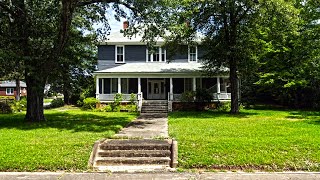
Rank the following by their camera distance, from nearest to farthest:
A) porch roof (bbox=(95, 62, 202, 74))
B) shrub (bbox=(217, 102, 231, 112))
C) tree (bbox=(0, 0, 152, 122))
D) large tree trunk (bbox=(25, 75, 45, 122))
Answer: tree (bbox=(0, 0, 152, 122)) < large tree trunk (bbox=(25, 75, 45, 122)) < shrub (bbox=(217, 102, 231, 112)) < porch roof (bbox=(95, 62, 202, 74))

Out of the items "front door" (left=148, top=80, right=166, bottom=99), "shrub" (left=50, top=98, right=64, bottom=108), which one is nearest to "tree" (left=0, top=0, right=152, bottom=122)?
"front door" (left=148, top=80, right=166, bottom=99)

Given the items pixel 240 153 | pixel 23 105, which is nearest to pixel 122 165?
pixel 240 153

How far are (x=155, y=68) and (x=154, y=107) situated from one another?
4025mm

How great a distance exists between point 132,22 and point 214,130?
783 centimetres

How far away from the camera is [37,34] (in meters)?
16.7

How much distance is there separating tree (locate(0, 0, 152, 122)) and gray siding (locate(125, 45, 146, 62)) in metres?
12.3

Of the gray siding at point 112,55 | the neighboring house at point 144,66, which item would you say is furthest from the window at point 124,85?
the gray siding at point 112,55

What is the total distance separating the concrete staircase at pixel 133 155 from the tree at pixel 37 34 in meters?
6.82

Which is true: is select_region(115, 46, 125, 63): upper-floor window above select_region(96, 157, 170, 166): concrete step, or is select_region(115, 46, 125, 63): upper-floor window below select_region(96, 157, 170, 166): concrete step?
above

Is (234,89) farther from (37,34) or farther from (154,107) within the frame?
(37,34)

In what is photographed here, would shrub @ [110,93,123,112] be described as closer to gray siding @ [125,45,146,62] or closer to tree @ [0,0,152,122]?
gray siding @ [125,45,146,62]

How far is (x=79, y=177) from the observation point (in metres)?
7.79

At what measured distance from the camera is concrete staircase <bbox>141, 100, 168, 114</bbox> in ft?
84.3

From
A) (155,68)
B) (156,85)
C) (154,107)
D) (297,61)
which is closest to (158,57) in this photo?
(155,68)
